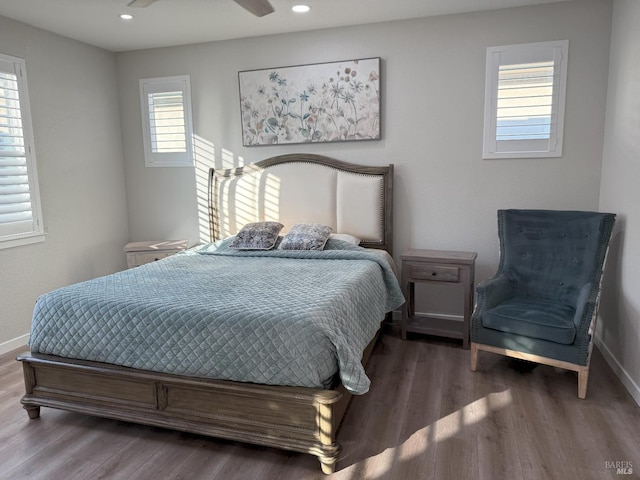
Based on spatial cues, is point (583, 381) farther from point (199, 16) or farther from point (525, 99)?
point (199, 16)

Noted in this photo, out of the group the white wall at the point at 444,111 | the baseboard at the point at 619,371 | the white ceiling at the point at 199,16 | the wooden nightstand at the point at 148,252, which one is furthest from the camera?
the wooden nightstand at the point at 148,252

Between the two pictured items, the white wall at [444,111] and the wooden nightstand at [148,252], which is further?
the wooden nightstand at [148,252]

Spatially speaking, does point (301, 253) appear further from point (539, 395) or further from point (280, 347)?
point (539, 395)

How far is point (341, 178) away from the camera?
387 centimetres

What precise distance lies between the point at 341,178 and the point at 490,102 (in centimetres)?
135

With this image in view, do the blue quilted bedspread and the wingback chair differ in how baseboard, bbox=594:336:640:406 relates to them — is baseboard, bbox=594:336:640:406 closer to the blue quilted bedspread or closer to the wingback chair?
the wingback chair

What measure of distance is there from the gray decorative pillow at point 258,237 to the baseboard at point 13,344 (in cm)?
186

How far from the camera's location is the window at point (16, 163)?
339cm

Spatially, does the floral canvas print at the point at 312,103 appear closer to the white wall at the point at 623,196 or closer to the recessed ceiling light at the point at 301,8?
the recessed ceiling light at the point at 301,8

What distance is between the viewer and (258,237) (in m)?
3.65

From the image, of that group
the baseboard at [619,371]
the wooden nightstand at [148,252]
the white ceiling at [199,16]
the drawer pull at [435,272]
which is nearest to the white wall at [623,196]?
the baseboard at [619,371]

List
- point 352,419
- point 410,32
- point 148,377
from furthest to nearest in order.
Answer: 1. point 410,32
2. point 352,419
3. point 148,377

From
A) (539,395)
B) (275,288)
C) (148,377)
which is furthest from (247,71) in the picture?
(539,395)

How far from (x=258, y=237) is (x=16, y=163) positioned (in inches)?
78.1
